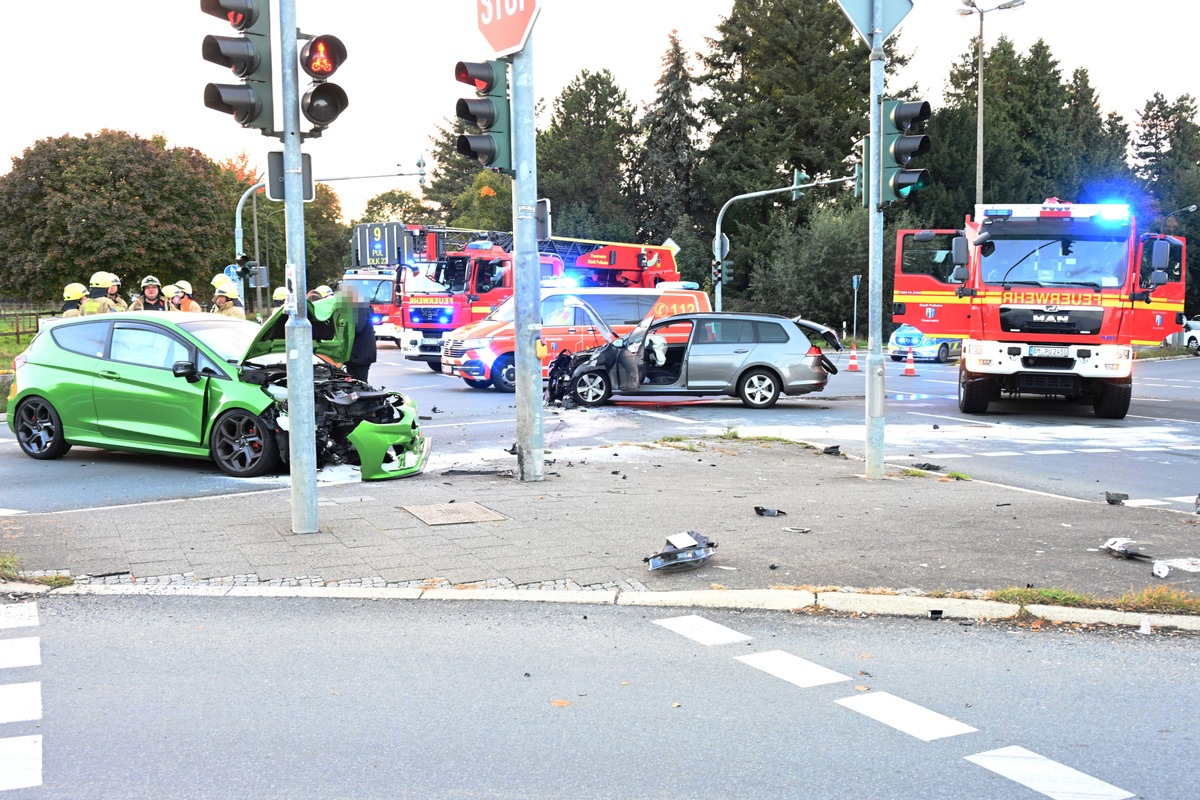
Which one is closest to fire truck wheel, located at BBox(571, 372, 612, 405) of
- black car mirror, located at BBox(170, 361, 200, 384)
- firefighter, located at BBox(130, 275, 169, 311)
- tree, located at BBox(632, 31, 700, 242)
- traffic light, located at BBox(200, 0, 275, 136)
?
firefighter, located at BBox(130, 275, 169, 311)

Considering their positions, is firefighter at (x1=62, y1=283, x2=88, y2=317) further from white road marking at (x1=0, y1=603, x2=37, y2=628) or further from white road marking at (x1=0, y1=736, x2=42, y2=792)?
white road marking at (x1=0, y1=736, x2=42, y2=792)

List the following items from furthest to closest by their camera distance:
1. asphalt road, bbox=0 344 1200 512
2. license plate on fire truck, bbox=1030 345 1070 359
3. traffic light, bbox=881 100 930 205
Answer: license plate on fire truck, bbox=1030 345 1070 359
asphalt road, bbox=0 344 1200 512
traffic light, bbox=881 100 930 205

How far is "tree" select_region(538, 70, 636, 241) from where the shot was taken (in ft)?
227

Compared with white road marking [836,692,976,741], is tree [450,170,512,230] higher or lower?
higher

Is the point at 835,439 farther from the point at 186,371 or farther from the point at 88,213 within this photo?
the point at 88,213

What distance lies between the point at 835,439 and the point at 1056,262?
16.8ft

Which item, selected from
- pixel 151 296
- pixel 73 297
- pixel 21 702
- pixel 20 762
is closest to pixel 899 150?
pixel 21 702

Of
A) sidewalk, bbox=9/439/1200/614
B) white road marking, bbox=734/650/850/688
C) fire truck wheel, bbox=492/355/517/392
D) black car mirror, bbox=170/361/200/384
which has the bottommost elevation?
white road marking, bbox=734/650/850/688

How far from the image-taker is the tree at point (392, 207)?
120 metres

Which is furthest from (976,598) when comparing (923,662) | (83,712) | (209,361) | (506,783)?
(209,361)

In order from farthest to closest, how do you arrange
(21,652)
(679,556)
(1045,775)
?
(679,556), (21,652), (1045,775)

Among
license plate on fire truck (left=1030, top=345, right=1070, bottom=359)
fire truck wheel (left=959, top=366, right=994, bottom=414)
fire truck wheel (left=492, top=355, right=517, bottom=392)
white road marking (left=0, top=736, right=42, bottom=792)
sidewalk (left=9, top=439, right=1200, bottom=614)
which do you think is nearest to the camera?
white road marking (left=0, top=736, right=42, bottom=792)

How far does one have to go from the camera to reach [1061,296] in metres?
16.5

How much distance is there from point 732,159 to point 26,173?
119 feet
